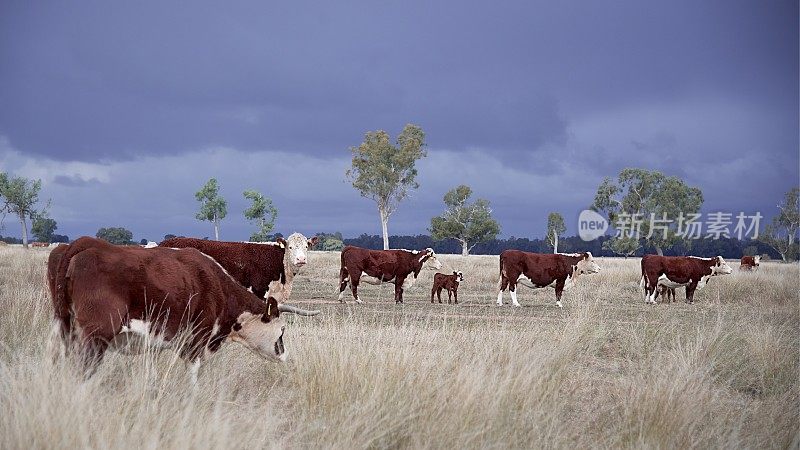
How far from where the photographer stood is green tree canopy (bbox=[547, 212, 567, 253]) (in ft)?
351

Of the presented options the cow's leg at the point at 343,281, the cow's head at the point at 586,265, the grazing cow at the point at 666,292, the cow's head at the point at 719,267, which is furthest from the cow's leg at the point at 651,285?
the cow's leg at the point at 343,281

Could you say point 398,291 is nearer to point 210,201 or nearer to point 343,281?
point 343,281

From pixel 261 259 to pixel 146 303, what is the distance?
9313 millimetres

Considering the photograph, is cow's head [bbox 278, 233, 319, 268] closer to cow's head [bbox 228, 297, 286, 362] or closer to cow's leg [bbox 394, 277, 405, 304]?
cow's leg [bbox 394, 277, 405, 304]

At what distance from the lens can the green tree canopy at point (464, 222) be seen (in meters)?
88.0

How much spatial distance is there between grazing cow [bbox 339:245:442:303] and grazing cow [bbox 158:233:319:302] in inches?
245

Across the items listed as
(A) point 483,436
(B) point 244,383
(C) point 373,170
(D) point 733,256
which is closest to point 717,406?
(A) point 483,436

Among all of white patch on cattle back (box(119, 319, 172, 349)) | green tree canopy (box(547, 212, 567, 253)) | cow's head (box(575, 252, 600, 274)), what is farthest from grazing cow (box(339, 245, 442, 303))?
green tree canopy (box(547, 212, 567, 253))

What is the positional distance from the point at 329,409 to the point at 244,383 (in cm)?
149

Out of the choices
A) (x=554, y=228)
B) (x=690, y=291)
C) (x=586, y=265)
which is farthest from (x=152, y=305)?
(x=554, y=228)

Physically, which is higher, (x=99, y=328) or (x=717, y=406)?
(x=99, y=328)

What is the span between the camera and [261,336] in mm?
7180

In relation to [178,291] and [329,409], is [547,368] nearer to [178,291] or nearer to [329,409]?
[329,409]

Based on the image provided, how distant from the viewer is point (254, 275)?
49.5 ft
